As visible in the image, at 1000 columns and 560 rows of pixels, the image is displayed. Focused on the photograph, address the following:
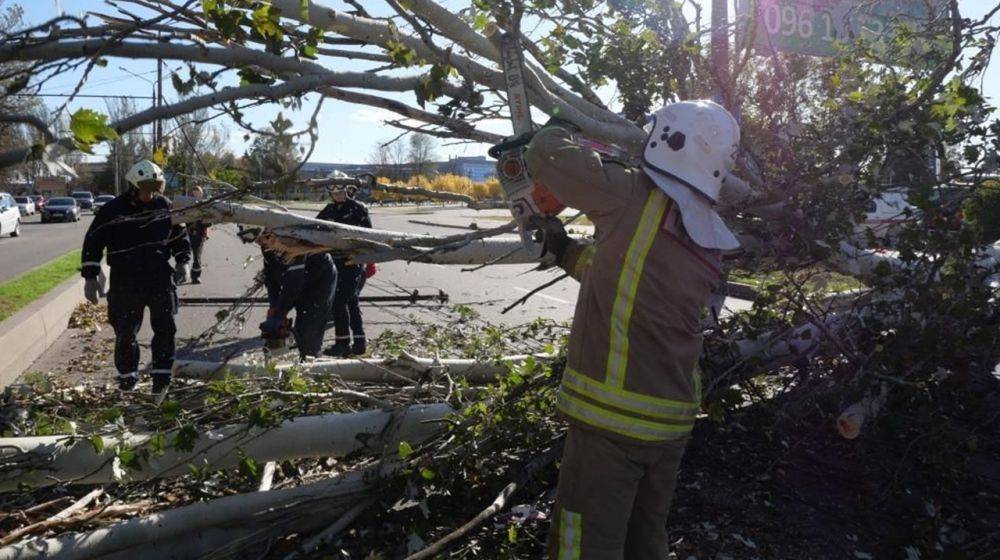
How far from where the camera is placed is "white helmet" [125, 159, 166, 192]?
575 centimetres

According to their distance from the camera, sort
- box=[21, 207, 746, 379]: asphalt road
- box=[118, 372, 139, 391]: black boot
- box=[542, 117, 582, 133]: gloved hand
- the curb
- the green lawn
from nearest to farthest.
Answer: box=[542, 117, 582, 133]: gloved hand → box=[118, 372, 139, 391]: black boot → the curb → box=[21, 207, 746, 379]: asphalt road → the green lawn

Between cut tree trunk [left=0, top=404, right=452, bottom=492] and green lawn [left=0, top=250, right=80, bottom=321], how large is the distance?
450 centimetres

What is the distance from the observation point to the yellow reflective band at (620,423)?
92.8 inches

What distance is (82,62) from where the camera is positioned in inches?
123

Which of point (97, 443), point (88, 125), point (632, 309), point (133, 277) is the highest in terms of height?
point (88, 125)

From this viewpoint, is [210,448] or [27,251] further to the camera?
[27,251]

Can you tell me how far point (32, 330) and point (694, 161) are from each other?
748cm

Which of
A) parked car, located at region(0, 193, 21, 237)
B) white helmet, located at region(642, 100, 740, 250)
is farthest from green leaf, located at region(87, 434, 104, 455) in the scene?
parked car, located at region(0, 193, 21, 237)

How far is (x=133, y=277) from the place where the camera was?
589 cm

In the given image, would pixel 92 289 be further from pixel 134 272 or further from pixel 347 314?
pixel 347 314

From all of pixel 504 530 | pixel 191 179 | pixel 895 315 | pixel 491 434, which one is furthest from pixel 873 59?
pixel 191 179

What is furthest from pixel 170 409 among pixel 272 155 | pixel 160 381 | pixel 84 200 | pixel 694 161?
pixel 84 200

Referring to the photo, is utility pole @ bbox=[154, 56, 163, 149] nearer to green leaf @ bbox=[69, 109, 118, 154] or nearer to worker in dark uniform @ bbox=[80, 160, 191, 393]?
green leaf @ bbox=[69, 109, 118, 154]

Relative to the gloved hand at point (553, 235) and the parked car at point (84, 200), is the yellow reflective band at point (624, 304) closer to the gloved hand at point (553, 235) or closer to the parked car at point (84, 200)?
the gloved hand at point (553, 235)
